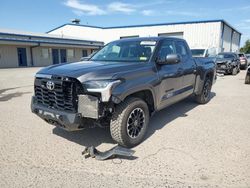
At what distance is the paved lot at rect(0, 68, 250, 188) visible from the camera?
9.43 feet

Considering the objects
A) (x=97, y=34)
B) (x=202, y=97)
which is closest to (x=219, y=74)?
(x=202, y=97)

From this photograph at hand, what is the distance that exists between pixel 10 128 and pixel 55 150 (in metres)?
1.73

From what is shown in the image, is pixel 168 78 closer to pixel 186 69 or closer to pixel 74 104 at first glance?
pixel 186 69

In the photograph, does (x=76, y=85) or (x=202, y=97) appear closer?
(x=76, y=85)

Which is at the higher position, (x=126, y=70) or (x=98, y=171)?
(x=126, y=70)

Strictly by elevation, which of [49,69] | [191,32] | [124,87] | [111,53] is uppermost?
[191,32]

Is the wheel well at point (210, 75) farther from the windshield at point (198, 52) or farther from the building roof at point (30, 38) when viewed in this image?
the building roof at point (30, 38)

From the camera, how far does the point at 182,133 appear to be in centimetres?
442

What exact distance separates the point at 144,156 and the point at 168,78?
1.71 meters

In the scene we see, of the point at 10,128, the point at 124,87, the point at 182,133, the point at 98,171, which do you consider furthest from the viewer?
the point at 10,128

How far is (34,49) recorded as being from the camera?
1155 inches

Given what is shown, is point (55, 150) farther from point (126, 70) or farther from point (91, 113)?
point (126, 70)

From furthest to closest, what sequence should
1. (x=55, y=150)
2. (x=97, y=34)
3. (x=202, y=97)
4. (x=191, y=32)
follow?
1. (x=97, y=34)
2. (x=191, y=32)
3. (x=202, y=97)
4. (x=55, y=150)

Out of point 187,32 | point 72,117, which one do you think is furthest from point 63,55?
point 72,117
